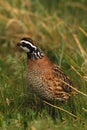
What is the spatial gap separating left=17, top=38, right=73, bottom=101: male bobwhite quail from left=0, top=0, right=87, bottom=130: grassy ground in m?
0.15

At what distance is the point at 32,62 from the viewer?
7.42 m

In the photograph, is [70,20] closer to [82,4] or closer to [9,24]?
[82,4]

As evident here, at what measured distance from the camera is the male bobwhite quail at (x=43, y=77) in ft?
23.9

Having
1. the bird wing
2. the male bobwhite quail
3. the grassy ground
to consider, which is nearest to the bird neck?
the male bobwhite quail

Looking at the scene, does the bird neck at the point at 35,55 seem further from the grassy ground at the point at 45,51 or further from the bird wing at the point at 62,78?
the grassy ground at the point at 45,51

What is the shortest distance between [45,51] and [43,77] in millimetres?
2429

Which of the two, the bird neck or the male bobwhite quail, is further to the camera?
the bird neck

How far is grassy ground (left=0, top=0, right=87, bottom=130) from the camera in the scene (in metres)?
6.93

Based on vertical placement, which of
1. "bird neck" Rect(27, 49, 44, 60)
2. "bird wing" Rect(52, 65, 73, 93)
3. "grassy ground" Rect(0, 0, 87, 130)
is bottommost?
"grassy ground" Rect(0, 0, 87, 130)

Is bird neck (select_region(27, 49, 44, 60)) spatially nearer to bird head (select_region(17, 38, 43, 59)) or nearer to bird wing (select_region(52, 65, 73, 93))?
bird head (select_region(17, 38, 43, 59))

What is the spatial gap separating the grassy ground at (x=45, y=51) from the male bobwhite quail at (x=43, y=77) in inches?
6.0

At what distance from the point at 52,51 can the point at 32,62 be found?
2413 mm

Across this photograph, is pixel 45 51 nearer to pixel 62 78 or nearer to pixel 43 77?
pixel 62 78

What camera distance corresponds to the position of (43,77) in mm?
7340
